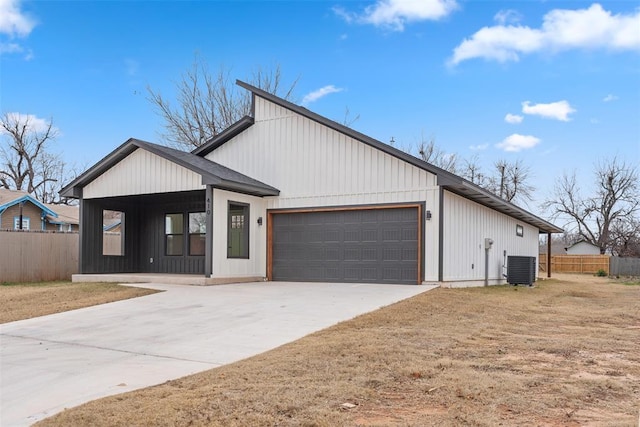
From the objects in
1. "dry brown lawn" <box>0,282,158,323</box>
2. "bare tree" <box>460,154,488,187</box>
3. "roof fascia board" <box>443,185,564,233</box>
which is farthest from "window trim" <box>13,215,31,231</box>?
"bare tree" <box>460,154,488,187</box>

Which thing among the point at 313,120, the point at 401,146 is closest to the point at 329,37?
the point at 313,120

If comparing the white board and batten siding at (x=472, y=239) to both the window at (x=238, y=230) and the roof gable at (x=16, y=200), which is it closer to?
the window at (x=238, y=230)

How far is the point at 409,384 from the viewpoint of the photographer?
4.77 meters

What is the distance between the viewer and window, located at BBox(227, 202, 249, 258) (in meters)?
14.8

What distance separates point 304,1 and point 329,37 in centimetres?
281

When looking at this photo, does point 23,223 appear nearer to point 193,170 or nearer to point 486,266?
point 193,170

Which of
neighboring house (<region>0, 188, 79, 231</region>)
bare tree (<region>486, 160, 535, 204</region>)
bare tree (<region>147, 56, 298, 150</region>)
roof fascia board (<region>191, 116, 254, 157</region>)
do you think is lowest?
neighboring house (<region>0, 188, 79, 231</region>)

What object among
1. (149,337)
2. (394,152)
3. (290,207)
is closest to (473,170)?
(290,207)

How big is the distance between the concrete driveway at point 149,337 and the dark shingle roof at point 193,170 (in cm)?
292

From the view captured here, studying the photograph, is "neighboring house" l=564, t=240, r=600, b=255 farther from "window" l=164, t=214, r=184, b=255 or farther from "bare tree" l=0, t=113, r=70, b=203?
"bare tree" l=0, t=113, r=70, b=203

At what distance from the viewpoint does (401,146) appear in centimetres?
3644

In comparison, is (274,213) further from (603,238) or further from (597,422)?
(603,238)

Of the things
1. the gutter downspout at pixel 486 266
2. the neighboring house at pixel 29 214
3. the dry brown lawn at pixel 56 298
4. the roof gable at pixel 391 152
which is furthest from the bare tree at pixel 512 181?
the dry brown lawn at pixel 56 298

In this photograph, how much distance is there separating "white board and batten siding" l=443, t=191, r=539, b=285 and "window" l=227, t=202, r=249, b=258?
223 inches
